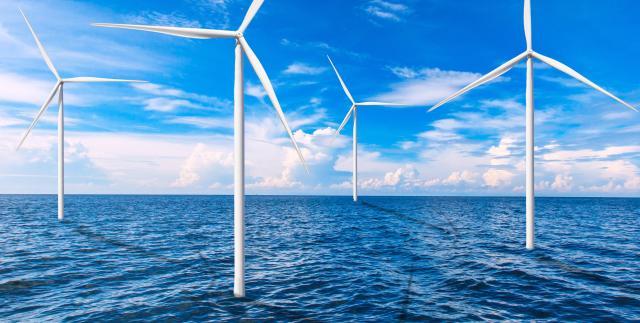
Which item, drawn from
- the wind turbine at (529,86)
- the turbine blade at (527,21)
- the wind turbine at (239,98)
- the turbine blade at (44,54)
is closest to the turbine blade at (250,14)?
the wind turbine at (239,98)

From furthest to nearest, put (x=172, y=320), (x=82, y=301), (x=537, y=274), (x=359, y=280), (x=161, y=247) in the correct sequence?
(x=161, y=247) < (x=537, y=274) < (x=359, y=280) < (x=82, y=301) < (x=172, y=320)

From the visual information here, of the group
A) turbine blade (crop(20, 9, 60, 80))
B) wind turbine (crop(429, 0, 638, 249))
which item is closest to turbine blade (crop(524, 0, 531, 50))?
wind turbine (crop(429, 0, 638, 249))

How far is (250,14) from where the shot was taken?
23609 mm

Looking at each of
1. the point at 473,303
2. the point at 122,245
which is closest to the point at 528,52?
the point at 473,303

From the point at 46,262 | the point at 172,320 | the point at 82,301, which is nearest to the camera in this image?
the point at 172,320

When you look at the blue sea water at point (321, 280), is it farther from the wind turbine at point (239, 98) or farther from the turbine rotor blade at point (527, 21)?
the turbine rotor blade at point (527, 21)

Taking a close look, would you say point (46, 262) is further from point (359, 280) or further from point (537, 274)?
point (537, 274)

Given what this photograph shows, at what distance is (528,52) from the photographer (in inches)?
1569

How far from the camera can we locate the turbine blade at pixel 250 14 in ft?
74.5

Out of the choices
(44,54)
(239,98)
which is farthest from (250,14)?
(44,54)


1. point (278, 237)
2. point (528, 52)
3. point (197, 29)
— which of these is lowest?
point (278, 237)

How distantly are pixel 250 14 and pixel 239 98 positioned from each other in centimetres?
693

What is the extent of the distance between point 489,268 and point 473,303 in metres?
10.2

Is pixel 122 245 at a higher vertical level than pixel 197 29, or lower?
lower
